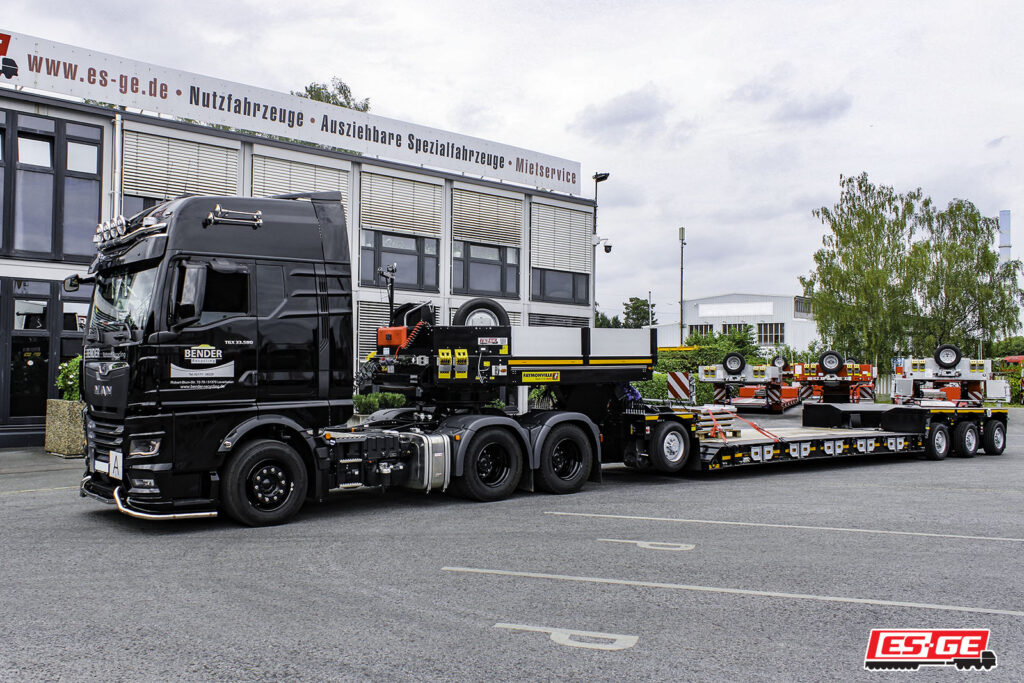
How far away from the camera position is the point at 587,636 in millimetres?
5297

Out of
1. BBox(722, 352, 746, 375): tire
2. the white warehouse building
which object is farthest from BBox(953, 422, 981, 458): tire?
the white warehouse building

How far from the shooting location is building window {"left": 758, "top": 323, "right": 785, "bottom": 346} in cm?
10092

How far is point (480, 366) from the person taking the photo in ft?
35.3

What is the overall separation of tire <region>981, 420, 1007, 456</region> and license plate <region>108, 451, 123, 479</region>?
16.9 meters

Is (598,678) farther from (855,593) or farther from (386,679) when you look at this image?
(855,593)

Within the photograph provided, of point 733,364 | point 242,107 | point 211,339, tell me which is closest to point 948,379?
point 733,364

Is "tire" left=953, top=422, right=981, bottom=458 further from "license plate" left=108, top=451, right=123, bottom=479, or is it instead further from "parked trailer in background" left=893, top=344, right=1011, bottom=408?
"license plate" left=108, top=451, right=123, bottom=479

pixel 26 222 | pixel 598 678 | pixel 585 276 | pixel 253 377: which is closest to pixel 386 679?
pixel 598 678

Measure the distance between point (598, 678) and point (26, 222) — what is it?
17.6 metres

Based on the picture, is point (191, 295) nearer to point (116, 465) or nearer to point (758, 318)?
point (116, 465)

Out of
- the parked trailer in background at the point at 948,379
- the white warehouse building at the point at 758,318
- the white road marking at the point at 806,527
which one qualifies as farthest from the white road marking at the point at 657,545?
the white warehouse building at the point at 758,318

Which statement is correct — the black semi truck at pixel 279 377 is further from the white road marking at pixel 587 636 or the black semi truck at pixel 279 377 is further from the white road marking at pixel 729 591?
the white road marking at pixel 587 636

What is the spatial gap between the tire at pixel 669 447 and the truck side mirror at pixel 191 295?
703cm

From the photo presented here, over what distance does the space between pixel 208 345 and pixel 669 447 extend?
7159 mm
